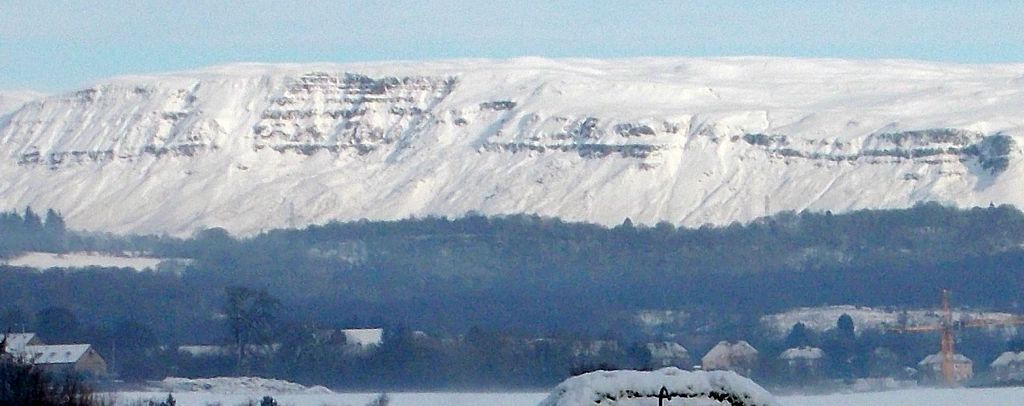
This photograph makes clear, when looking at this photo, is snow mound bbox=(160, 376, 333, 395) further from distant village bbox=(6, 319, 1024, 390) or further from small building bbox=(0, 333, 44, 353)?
small building bbox=(0, 333, 44, 353)

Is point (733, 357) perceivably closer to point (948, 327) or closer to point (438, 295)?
point (948, 327)

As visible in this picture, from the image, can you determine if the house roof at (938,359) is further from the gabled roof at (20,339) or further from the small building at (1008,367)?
the gabled roof at (20,339)


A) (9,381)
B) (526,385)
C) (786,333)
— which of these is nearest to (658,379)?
(9,381)

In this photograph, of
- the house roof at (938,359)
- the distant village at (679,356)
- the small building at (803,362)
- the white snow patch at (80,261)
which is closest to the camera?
the distant village at (679,356)

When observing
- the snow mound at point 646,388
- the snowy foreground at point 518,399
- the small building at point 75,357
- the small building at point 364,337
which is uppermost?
the small building at point 364,337

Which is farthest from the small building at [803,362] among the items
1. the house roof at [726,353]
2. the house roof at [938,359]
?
the house roof at [938,359]

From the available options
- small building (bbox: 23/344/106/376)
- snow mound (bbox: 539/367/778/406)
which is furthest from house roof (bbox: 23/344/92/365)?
snow mound (bbox: 539/367/778/406)

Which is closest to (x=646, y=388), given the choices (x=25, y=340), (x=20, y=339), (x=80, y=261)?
(x=25, y=340)
